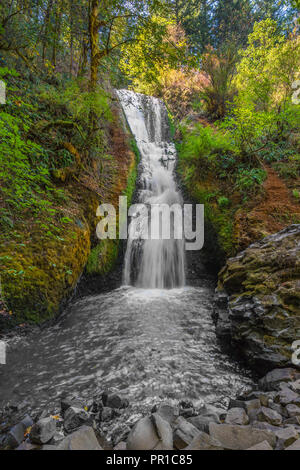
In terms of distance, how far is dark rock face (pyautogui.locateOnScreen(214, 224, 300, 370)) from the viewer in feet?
8.55

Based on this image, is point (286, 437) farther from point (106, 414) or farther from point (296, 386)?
point (106, 414)

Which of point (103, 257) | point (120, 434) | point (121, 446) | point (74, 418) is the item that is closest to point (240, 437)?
point (121, 446)

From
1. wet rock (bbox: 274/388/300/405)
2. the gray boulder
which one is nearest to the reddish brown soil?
wet rock (bbox: 274/388/300/405)

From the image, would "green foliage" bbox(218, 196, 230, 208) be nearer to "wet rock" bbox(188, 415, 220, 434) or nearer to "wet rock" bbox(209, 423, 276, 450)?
"wet rock" bbox(188, 415, 220, 434)

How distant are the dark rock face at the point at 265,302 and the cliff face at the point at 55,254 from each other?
2831 mm

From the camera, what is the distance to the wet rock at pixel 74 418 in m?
1.75

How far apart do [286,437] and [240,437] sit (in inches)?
11.0

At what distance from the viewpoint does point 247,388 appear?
7.82ft

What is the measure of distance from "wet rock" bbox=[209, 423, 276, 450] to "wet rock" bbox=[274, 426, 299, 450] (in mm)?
30

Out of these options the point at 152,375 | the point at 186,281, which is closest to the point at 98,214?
the point at 186,281

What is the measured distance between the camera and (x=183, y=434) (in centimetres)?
147

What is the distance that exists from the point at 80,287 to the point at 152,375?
3079 mm
